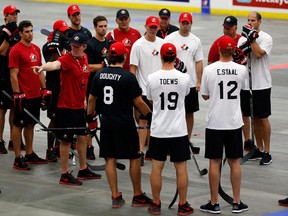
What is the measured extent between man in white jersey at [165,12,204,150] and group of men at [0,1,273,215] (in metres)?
0.02

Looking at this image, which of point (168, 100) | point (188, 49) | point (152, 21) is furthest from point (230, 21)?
point (168, 100)

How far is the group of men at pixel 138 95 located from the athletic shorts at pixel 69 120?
0.05ft

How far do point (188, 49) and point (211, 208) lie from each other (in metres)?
3.73

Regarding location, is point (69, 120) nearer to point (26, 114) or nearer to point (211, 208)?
point (26, 114)

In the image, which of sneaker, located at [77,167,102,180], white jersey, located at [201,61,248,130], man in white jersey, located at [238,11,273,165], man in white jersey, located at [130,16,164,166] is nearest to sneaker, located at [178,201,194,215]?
white jersey, located at [201,61,248,130]

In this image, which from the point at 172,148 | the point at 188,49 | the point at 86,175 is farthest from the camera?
the point at 188,49

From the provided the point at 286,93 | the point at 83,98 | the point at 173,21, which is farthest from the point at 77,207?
the point at 173,21

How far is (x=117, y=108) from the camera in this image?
11.6 meters

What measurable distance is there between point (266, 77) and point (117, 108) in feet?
11.1

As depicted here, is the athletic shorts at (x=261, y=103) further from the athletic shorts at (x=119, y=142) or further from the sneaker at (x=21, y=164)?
the sneaker at (x=21, y=164)

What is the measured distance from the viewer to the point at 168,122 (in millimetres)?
11195

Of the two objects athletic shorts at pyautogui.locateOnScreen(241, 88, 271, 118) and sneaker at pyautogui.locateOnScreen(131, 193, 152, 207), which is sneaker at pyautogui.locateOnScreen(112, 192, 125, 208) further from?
athletic shorts at pyautogui.locateOnScreen(241, 88, 271, 118)

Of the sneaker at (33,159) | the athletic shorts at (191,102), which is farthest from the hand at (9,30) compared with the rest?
the athletic shorts at (191,102)

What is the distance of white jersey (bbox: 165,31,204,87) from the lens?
47.1ft
